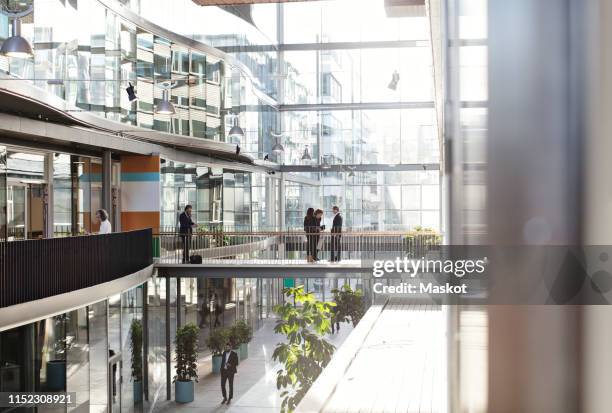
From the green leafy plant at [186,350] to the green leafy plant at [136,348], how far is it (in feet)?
3.70

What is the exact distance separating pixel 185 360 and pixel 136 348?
163 centimetres

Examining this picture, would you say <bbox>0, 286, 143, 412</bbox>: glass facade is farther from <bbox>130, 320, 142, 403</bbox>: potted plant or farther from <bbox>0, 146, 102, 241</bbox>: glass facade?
<bbox>0, 146, 102, 241</bbox>: glass facade

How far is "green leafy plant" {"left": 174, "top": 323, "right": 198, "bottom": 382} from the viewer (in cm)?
2236

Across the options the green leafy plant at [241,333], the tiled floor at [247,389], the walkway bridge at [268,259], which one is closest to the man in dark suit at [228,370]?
the tiled floor at [247,389]

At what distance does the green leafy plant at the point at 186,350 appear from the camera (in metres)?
22.4

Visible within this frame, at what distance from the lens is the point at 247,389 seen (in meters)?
23.3

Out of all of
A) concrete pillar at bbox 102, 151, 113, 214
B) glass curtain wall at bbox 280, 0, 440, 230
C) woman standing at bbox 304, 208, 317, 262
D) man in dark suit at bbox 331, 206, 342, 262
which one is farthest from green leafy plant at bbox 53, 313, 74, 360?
glass curtain wall at bbox 280, 0, 440, 230

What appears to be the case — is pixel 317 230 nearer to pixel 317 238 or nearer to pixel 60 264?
pixel 317 238

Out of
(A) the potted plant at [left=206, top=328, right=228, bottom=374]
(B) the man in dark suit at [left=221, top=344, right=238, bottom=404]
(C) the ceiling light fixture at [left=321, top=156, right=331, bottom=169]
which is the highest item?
(C) the ceiling light fixture at [left=321, top=156, right=331, bottom=169]

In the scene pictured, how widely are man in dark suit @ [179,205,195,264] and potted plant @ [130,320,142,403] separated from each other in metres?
2.67

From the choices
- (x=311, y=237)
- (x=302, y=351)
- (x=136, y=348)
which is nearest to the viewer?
(x=302, y=351)

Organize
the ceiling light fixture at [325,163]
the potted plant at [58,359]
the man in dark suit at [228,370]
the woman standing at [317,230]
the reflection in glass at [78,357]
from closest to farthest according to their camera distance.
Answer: the potted plant at [58,359], the reflection in glass at [78,357], the man in dark suit at [228,370], the woman standing at [317,230], the ceiling light fixture at [325,163]

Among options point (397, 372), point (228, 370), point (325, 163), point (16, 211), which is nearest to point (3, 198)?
point (16, 211)

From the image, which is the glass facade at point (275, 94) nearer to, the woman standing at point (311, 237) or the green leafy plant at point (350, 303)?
the woman standing at point (311, 237)
